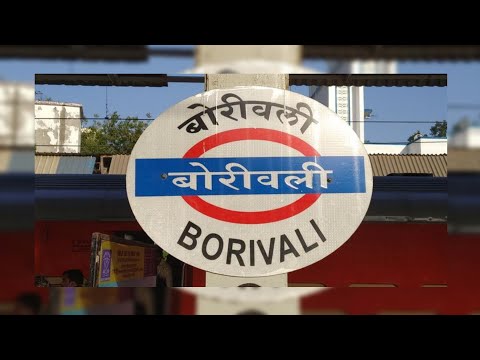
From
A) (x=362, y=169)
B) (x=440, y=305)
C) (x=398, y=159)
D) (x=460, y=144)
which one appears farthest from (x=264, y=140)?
(x=440, y=305)

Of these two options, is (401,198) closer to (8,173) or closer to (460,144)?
(460,144)

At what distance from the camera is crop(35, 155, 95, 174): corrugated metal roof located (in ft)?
12.3

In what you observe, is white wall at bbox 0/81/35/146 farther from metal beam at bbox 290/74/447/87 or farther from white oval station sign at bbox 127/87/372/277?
metal beam at bbox 290/74/447/87

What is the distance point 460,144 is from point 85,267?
2498 mm

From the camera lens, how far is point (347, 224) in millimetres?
3402

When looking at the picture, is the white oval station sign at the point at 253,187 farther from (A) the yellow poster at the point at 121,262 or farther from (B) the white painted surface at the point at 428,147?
(B) the white painted surface at the point at 428,147

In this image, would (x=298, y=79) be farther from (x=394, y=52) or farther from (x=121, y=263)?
(x=121, y=263)

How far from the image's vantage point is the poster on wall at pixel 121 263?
3.59m

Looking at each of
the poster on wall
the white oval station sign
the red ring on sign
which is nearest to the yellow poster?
the poster on wall

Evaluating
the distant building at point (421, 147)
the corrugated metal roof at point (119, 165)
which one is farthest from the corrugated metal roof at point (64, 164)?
the distant building at point (421, 147)

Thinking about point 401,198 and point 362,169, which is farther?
point 401,198

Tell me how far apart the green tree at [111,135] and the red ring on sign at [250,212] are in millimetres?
458

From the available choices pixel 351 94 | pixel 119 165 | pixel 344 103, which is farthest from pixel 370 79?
pixel 119 165

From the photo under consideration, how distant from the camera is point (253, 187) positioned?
3422 mm
